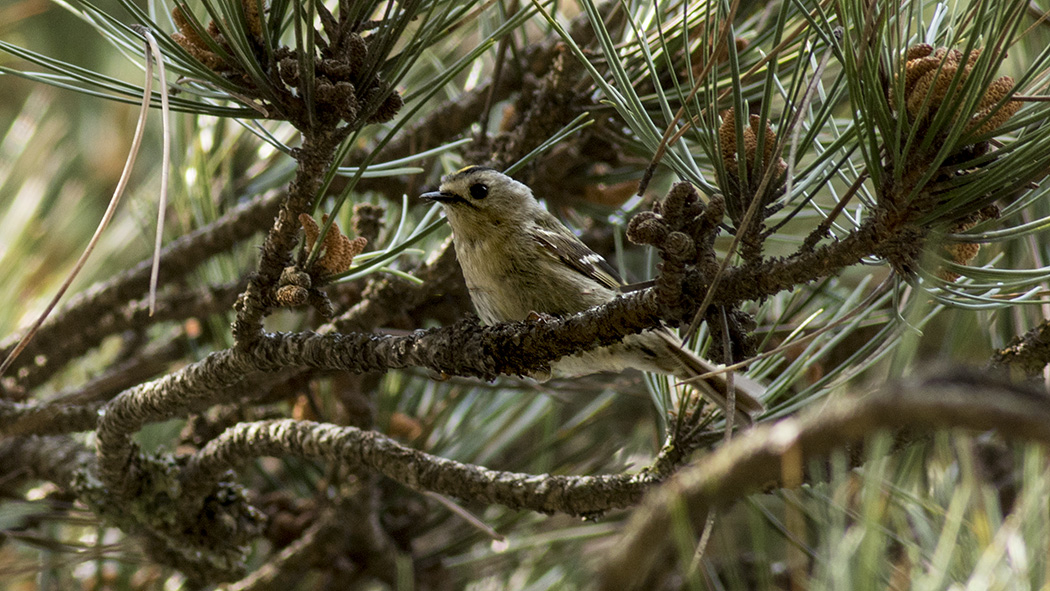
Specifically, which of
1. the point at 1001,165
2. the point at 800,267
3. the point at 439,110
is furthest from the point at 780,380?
the point at 439,110

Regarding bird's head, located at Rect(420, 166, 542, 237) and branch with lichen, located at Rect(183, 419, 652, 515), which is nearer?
branch with lichen, located at Rect(183, 419, 652, 515)

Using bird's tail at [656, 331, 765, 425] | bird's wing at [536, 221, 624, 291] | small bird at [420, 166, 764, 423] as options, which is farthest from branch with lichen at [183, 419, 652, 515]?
bird's wing at [536, 221, 624, 291]

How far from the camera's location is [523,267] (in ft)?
8.41

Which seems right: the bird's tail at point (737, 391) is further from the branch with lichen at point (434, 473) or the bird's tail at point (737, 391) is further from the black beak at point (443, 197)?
the black beak at point (443, 197)

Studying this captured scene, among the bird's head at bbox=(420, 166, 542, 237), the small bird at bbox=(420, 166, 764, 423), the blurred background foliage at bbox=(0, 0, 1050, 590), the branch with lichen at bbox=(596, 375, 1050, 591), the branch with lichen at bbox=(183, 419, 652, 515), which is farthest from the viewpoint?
the bird's head at bbox=(420, 166, 542, 237)

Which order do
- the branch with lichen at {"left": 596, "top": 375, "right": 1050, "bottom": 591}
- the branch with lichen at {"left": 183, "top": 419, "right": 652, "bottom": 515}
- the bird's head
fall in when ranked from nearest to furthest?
the branch with lichen at {"left": 596, "top": 375, "right": 1050, "bottom": 591} → the branch with lichen at {"left": 183, "top": 419, "right": 652, "bottom": 515} → the bird's head

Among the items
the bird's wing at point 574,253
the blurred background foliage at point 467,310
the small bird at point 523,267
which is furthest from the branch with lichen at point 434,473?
the bird's wing at point 574,253

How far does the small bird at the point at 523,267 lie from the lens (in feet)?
7.95

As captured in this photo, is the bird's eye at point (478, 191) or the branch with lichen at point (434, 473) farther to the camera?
the bird's eye at point (478, 191)

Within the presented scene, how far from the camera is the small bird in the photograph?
2422 millimetres

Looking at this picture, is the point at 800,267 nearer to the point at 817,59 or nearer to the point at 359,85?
the point at 359,85

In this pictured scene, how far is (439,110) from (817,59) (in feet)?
3.45

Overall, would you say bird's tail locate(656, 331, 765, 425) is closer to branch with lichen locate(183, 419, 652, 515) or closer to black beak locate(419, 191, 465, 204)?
branch with lichen locate(183, 419, 652, 515)

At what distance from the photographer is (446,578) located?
2734 mm
